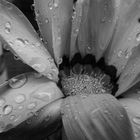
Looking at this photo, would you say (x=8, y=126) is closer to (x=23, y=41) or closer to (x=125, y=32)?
(x=23, y=41)

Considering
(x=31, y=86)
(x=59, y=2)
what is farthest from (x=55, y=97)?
(x=59, y=2)

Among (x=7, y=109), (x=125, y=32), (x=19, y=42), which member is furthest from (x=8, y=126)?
(x=125, y=32)

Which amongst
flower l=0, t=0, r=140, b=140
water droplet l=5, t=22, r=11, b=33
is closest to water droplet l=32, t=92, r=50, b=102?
flower l=0, t=0, r=140, b=140

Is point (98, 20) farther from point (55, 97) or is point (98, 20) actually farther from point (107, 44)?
point (55, 97)

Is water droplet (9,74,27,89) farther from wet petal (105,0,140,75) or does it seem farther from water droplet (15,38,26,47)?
wet petal (105,0,140,75)

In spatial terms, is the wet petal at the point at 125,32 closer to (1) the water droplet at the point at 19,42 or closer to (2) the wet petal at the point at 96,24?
(2) the wet petal at the point at 96,24

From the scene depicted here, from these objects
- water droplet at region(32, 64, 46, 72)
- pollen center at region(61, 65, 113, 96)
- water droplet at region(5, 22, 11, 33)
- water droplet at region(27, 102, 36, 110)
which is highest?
water droplet at region(5, 22, 11, 33)

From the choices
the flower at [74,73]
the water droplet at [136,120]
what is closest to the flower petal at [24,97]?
the flower at [74,73]
